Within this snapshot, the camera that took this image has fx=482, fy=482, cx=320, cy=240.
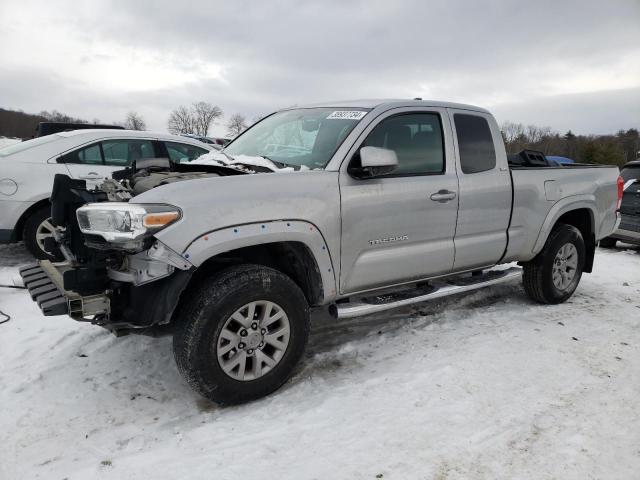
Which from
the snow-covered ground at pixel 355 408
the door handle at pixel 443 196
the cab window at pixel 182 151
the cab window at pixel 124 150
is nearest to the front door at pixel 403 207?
the door handle at pixel 443 196

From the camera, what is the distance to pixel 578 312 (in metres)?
4.86

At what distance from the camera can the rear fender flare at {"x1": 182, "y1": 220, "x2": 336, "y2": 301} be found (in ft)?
9.02

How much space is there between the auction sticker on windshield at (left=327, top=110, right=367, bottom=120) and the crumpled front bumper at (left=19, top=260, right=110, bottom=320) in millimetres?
2131

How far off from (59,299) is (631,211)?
8617 millimetres

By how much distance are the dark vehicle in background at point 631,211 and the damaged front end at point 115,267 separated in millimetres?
7673

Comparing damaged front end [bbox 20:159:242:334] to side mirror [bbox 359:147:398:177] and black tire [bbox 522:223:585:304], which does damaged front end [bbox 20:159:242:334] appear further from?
black tire [bbox 522:223:585:304]

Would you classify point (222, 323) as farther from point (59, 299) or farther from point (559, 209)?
point (559, 209)

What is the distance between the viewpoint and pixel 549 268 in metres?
4.88

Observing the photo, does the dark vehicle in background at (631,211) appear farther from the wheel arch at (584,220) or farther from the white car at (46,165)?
the white car at (46,165)

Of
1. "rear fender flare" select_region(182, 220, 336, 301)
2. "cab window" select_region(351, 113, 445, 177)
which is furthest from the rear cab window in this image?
"rear fender flare" select_region(182, 220, 336, 301)

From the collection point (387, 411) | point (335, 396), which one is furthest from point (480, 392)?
point (335, 396)

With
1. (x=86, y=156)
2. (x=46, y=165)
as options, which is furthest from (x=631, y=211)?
(x=46, y=165)

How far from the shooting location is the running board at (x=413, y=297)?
346 cm

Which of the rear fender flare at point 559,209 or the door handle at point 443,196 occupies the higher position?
the door handle at point 443,196
